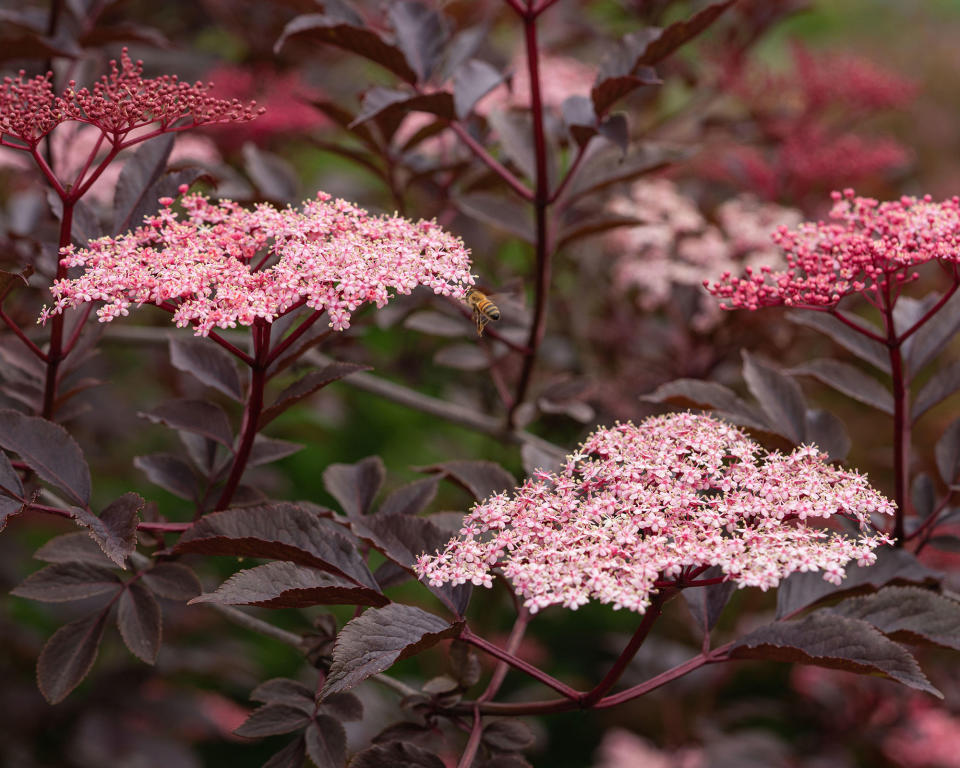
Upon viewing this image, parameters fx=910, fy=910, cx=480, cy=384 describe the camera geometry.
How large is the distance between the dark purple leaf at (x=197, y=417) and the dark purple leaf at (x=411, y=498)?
0.26 meters

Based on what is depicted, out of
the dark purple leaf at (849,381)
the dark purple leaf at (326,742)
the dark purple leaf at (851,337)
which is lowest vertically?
the dark purple leaf at (326,742)

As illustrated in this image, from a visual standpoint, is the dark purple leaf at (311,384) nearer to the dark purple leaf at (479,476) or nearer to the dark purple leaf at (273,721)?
the dark purple leaf at (479,476)

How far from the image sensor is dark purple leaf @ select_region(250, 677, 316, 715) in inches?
47.4

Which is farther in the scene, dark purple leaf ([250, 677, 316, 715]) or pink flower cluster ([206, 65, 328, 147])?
pink flower cluster ([206, 65, 328, 147])

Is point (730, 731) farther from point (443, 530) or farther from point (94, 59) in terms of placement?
point (94, 59)

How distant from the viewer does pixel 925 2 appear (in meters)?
8.14

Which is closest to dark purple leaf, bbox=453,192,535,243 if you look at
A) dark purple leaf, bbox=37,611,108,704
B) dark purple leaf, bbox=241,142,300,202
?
dark purple leaf, bbox=241,142,300,202

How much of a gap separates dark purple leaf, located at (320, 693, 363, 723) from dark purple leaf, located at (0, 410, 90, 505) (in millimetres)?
422

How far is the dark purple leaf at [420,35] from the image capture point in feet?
5.67

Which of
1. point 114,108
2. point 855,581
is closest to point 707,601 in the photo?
point 855,581

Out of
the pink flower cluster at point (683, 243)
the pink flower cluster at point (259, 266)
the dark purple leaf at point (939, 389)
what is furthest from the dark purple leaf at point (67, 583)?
the pink flower cluster at point (683, 243)

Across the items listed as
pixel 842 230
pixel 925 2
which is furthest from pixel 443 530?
pixel 925 2

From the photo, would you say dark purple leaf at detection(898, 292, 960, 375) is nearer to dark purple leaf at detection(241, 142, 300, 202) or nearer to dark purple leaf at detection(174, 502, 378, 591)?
dark purple leaf at detection(174, 502, 378, 591)

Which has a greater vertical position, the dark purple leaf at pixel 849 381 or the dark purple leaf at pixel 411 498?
the dark purple leaf at pixel 849 381
